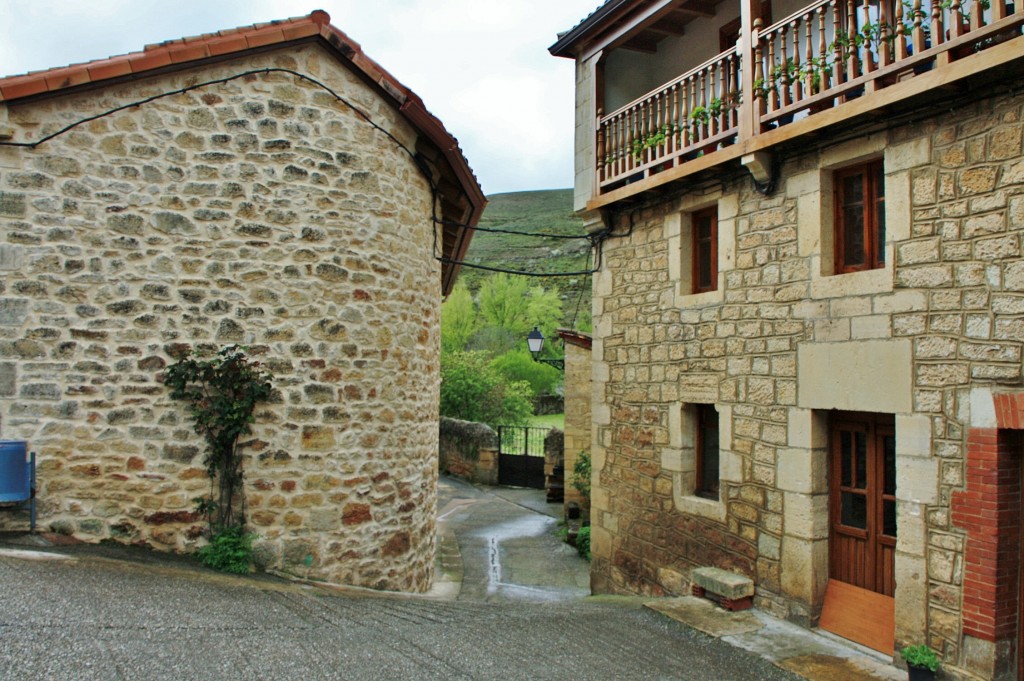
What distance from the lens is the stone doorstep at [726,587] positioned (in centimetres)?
615

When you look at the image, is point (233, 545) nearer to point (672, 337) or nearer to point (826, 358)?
point (672, 337)

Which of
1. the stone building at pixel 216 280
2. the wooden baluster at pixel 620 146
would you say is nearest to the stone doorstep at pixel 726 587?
the stone building at pixel 216 280

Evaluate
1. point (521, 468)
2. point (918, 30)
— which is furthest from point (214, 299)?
point (521, 468)

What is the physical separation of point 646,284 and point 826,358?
92.0 inches

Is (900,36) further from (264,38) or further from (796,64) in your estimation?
(264,38)

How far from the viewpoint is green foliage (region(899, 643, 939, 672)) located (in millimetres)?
4570

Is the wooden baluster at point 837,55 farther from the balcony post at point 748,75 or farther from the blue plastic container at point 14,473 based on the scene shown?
the blue plastic container at point 14,473

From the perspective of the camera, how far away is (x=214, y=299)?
641 centimetres

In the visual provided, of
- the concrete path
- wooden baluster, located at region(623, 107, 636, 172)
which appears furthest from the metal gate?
the concrete path

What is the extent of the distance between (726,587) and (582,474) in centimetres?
661

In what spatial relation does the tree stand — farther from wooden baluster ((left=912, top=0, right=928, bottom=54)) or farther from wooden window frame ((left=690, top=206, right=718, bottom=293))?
wooden baluster ((left=912, top=0, right=928, bottom=54))

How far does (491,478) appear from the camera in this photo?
704 inches

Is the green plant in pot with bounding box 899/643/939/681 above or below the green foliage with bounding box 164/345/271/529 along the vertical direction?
below

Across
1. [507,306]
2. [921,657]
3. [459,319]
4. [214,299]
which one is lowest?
[921,657]
